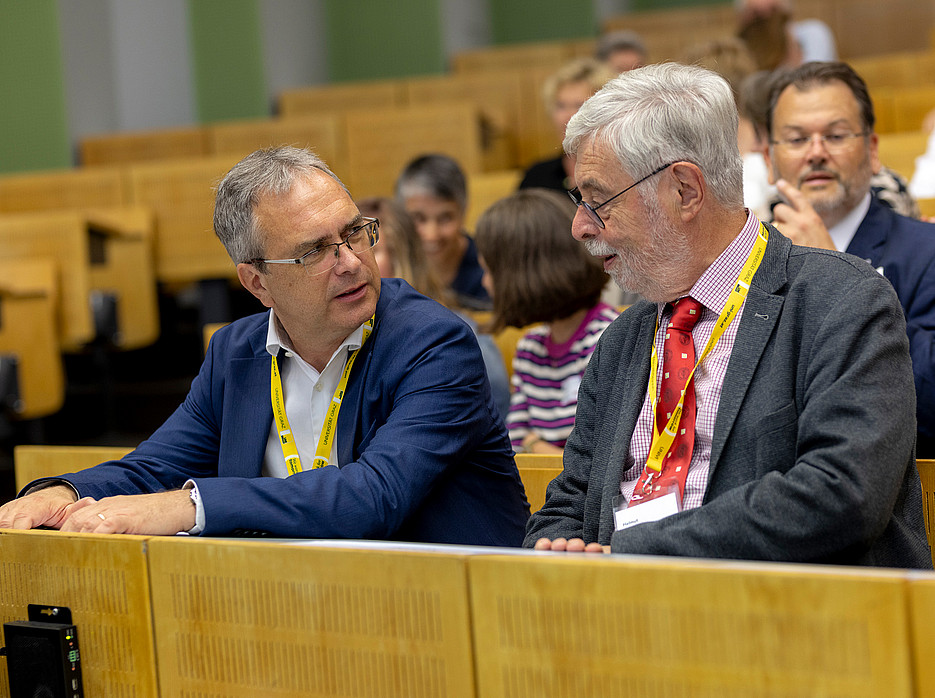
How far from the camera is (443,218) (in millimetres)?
3840

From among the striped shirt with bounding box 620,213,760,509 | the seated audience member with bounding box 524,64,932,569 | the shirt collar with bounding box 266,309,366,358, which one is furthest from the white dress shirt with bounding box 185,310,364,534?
the striped shirt with bounding box 620,213,760,509

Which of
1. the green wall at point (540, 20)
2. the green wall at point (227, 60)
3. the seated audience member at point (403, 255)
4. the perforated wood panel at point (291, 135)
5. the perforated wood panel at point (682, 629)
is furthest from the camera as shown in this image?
the green wall at point (540, 20)

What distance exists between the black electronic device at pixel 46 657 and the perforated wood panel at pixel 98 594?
0.5 inches

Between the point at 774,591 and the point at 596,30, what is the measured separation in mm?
8626

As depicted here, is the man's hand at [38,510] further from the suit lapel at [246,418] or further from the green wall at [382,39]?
the green wall at [382,39]

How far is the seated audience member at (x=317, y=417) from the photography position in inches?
62.1

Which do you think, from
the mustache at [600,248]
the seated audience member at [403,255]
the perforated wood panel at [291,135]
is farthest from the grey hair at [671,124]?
the perforated wood panel at [291,135]

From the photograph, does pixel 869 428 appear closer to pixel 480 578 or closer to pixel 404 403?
pixel 480 578

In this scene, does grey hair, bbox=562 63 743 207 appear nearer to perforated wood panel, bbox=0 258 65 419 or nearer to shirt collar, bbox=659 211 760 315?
shirt collar, bbox=659 211 760 315

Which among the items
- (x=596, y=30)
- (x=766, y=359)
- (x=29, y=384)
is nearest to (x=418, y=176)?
(x=29, y=384)

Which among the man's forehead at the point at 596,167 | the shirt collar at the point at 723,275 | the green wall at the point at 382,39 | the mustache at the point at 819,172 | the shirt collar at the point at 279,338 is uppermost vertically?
the green wall at the point at 382,39

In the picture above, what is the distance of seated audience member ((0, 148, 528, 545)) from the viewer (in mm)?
1576

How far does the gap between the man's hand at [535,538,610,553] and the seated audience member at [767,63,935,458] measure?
98cm

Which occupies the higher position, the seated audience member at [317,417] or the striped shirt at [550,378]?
the seated audience member at [317,417]
